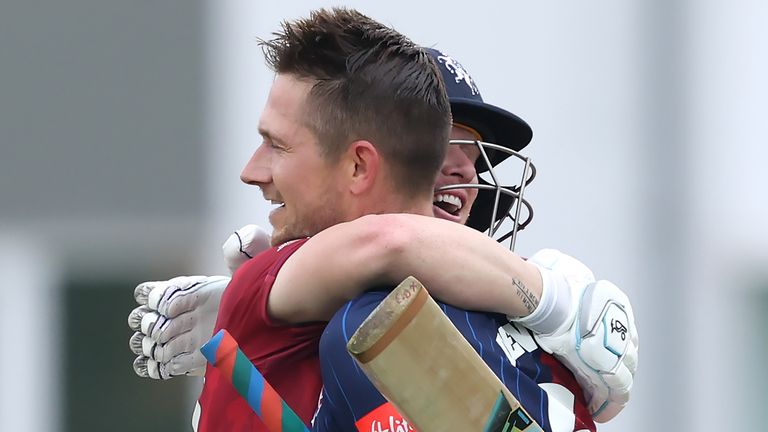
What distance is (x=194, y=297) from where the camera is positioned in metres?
1.73

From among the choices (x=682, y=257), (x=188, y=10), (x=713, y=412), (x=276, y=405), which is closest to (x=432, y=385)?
(x=276, y=405)

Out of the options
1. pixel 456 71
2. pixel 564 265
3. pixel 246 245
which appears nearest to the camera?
pixel 564 265

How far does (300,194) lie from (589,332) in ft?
1.13

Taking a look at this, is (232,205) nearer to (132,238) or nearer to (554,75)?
(132,238)

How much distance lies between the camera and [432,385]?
1221 millimetres

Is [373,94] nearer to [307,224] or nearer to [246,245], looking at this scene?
[307,224]

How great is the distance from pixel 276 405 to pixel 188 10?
3790mm

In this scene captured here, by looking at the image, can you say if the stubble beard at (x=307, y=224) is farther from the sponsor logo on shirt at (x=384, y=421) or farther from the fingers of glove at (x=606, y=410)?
the fingers of glove at (x=606, y=410)

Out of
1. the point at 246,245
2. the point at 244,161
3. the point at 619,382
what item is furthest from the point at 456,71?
the point at 244,161

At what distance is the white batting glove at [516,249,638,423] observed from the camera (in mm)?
1460

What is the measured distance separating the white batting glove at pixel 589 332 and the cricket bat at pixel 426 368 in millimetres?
217

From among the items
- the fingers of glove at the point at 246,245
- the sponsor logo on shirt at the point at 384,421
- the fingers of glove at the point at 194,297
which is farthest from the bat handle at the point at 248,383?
the fingers of glove at the point at 246,245

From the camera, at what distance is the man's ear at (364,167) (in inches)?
59.9

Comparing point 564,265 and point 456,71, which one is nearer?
point 564,265
